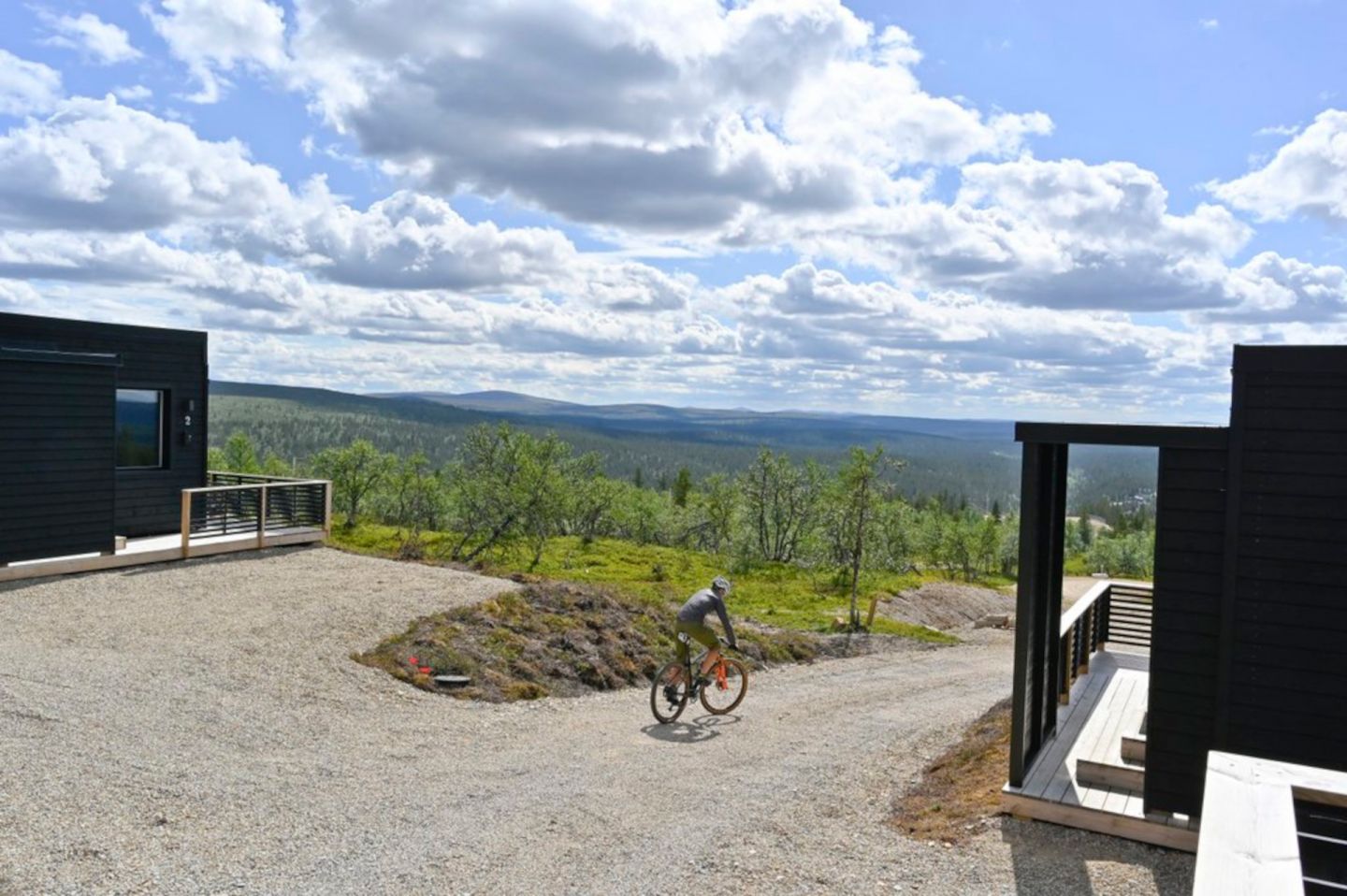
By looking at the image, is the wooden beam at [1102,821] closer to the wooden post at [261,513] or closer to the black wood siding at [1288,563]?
the black wood siding at [1288,563]

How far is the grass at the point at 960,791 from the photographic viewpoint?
24.7ft

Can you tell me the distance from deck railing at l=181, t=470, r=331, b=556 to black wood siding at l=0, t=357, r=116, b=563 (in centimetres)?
140

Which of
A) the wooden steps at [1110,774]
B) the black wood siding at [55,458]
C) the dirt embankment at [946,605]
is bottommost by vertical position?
the dirt embankment at [946,605]

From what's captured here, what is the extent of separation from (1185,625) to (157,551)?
15180 mm

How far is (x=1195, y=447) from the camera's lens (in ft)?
22.6

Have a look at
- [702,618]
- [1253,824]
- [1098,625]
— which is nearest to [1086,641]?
[1098,625]

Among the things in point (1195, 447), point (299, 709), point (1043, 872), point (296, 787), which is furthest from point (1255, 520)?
point (299, 709)

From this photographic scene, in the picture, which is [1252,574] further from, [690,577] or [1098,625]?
[690,577]

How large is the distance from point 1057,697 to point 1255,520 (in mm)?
3705

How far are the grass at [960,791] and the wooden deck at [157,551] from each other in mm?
12867

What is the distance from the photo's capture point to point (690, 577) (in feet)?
103

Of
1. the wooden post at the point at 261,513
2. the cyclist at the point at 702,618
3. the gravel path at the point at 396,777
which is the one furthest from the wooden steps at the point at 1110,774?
the wooden post at the point at 261,513

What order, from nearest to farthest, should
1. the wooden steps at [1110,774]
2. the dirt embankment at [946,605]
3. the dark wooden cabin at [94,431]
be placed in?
1. the wooden steps at [1110,774]
2. the dark wooden cabin at [94,431]
3. the dirt embankment at [946,605]

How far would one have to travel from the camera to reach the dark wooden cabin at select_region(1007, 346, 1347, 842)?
6426 millimetres
